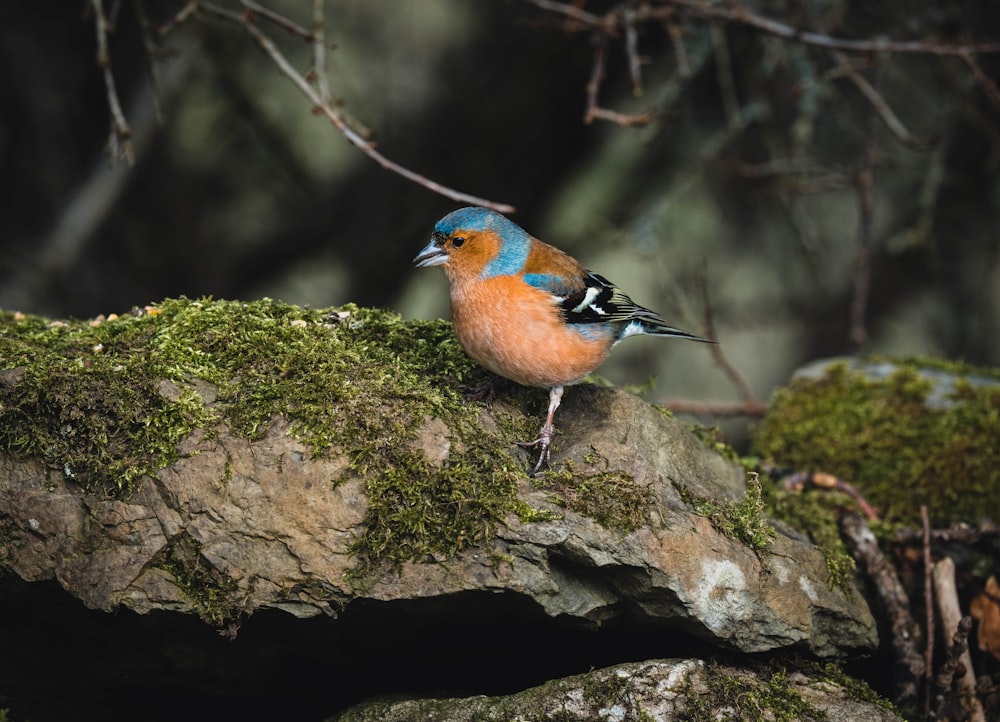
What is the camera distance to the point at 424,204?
30.6 ft

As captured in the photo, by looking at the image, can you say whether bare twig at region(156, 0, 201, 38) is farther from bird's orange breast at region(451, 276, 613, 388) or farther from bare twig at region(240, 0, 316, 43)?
bird's orange breast at region(451, 276, 613, 388)

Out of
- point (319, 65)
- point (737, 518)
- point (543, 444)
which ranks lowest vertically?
point (737, 518)

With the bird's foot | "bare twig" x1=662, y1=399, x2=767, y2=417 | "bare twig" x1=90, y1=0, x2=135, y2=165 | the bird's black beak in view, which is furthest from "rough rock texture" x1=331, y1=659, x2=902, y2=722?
"bare twig" x1=662, y1=399, x2=767, y2=417

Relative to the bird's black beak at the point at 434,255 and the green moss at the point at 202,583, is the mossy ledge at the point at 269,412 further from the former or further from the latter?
A: the bird's black beak at the point at 434,255

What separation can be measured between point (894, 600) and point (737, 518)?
1105 millimetres

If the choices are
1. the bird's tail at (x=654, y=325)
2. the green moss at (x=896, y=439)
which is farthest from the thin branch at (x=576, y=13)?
the green moss at (x=896, y=439)

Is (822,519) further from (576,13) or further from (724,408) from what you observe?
(576,13)

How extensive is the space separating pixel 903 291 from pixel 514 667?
23.8 ft

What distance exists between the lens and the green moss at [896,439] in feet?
17.4

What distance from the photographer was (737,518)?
4199mm

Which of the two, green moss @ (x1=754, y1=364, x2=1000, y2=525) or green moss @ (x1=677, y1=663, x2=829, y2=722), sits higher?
green moss @ (x1=754, y1=364, x2=1000, y2=525)

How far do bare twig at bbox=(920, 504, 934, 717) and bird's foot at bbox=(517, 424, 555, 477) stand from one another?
6.36 ft

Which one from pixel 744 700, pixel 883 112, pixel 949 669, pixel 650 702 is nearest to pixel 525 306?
pixel 650 702

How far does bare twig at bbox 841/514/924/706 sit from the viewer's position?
450cm
